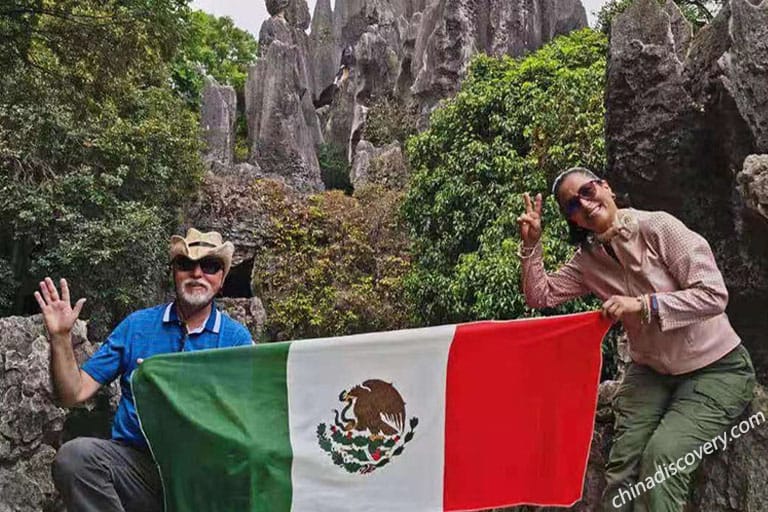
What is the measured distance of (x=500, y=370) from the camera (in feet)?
11.0

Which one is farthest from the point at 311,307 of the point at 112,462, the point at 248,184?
the point at 112,462

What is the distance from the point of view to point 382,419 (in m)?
3.27

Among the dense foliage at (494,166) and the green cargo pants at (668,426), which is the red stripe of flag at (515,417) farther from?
the dense foliage at (494,166)

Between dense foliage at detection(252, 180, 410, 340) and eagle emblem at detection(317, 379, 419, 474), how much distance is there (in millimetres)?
10966

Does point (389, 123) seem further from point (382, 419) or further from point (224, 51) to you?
point (382, 419)

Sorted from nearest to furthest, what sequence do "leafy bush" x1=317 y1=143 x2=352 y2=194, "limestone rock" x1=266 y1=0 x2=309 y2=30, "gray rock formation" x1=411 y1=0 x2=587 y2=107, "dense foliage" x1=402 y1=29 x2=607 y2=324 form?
"dense foliage" x1=402 y1=29 x2=607 y2=324 → "gray rock formation" x1=411 y1=0 x2=587 y2=107 → "leafy bush" x1=317 y1=143 x2=352 y2=194 → "limestone rock" x1=266 y1=0 x2=309 y2=30

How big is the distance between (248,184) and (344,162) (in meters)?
10.7

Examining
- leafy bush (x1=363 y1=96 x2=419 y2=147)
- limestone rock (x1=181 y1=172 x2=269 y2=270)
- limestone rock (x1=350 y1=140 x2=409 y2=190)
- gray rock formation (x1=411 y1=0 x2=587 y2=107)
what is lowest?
limestone rock (x1=181 y1=172 x2=269 y2=270)

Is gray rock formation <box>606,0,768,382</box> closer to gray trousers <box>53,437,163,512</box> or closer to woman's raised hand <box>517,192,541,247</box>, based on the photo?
woman's raised hand <box>517,192,541,247</box>

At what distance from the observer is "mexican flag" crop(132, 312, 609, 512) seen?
10.6 ft

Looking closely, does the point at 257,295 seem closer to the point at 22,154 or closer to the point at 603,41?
the point at 22,154

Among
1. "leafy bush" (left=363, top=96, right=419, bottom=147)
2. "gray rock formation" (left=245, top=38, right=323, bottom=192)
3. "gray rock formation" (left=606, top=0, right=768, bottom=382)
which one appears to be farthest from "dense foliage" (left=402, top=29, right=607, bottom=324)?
"gray rock formation" (left=245, top=38, right=323, bottom=192)

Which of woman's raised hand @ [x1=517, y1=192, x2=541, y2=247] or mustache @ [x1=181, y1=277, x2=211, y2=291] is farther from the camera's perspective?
mustache @ [x1=181, y1=277, x2=211, y2=291]

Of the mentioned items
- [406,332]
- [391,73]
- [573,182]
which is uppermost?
[391,73]
